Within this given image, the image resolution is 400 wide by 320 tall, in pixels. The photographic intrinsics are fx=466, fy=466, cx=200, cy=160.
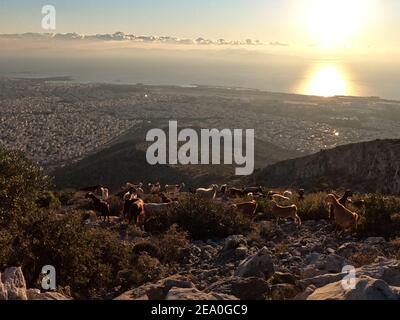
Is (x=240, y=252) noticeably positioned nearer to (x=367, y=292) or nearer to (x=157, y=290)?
(x=157, y=290)

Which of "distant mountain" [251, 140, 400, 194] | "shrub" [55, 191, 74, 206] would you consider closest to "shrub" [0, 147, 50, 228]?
"shrub" [55, 191, 74, 206]

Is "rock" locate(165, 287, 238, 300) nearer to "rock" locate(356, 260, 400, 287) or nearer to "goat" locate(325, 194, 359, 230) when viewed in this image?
"rock" locate(356, 260, 400, 287)

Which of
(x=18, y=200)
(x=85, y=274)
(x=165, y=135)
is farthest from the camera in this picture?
(x=165, y=135)

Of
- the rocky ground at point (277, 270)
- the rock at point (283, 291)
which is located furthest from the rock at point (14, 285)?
the rock at point (283, 291)

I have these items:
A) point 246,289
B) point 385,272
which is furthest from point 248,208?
point 385,272

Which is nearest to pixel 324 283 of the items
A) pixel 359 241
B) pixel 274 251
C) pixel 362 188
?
pixel 274 251

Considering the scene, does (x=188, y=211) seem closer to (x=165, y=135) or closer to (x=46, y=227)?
(x=46, y=227)
